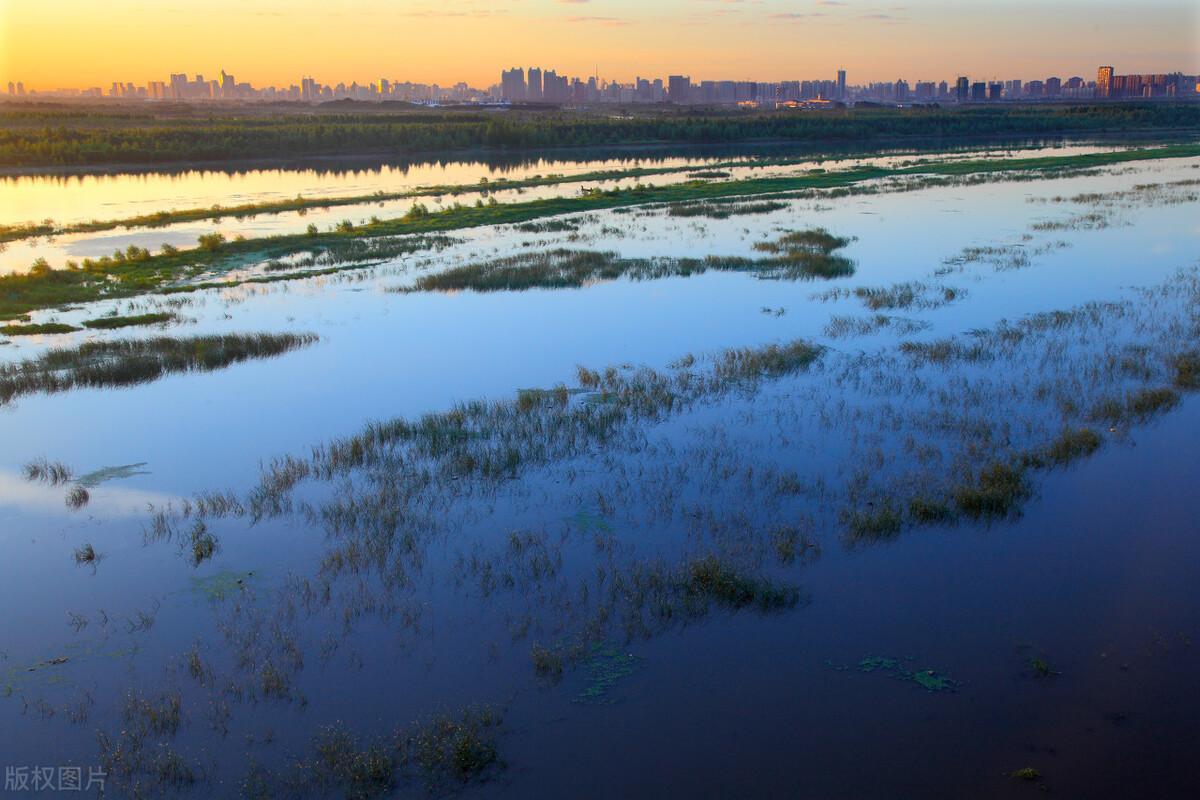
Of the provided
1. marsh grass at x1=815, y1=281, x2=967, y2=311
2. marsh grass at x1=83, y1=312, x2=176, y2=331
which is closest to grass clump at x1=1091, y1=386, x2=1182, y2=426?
marsh grass at x1=815, y1=281, x2=967, y2=311

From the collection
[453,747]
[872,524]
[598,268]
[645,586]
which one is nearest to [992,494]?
[872,524]

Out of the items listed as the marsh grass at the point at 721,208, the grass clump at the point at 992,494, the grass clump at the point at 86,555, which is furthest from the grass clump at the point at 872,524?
the marsh grass at the point at 721,208

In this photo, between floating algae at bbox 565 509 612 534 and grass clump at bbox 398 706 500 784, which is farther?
floating algae at bbox 565 509 612 534

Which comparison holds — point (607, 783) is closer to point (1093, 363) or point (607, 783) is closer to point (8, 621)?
point (8, 621)

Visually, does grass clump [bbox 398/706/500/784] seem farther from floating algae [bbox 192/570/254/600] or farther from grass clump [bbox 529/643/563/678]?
floating algae [bbox 192/570/254/600]

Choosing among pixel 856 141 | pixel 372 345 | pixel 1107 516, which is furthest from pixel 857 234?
pixel 856 141

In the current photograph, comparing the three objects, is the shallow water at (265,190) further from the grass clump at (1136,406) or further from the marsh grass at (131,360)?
the grass clump at (1136,406)
